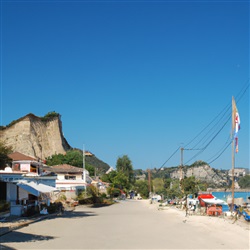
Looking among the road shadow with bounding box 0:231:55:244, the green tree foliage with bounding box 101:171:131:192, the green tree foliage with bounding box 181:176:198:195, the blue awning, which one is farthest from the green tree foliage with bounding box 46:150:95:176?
the road shadow with bounding box 0:231:55:244

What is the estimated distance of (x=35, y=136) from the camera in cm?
8219

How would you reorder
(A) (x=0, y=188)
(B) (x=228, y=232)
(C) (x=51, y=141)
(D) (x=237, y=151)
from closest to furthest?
(B) (x=228, y=232) → (A) (x=0, y=188) → (D) (x=237, y=151) → (C) (x=51, y=141)

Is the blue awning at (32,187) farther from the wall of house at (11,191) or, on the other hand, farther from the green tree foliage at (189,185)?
the green tree foliage at (189,185)

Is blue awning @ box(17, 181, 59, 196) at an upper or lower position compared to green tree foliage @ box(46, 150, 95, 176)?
lower

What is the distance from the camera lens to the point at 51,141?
296ft

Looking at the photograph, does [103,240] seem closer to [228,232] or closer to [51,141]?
[228,232]

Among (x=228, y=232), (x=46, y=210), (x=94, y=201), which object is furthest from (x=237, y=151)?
(x=94, y=201)

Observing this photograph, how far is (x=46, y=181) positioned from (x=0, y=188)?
3.86 metres

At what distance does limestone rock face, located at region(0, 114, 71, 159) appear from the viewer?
7638 centimetres

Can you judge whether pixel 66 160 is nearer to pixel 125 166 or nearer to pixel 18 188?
pixel 125 166

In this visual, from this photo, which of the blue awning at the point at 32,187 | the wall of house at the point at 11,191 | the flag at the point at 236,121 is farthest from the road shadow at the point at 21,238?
the flag at the point at 236,121

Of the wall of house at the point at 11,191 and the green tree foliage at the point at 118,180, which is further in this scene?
the green tree foliage at the point at 118,180

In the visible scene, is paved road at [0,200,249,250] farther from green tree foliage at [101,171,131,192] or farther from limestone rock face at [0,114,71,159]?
green tree foliage at [101,171,131,192]

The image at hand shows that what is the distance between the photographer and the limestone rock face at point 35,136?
7638cm
